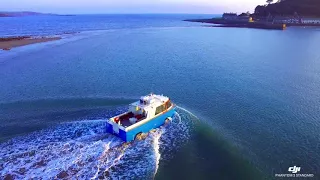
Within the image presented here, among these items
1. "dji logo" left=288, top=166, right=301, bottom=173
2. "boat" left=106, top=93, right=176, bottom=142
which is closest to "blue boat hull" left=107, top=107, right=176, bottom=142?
"boat" left=106, top=93, right=176, bottom=142

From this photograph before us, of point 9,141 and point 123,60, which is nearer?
point 9,141

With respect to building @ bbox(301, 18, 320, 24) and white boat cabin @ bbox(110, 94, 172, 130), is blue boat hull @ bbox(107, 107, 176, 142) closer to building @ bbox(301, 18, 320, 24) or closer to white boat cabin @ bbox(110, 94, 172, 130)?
white boat cabin @ bbox(110, 94, 172, 130)

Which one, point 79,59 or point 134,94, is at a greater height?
point 79,59

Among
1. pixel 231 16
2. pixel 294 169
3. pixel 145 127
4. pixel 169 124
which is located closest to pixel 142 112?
pixel 145 127

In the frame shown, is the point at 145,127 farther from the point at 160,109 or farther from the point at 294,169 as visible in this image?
the point at 294,169

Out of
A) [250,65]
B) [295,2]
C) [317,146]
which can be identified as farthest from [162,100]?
[295,2]

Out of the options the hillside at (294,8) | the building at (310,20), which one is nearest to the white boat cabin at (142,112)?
the building at (310,20)

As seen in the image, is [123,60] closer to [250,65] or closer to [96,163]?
[250,65]

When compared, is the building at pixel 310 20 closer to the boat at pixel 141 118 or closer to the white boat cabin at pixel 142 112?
the boat at pixel 141 118
